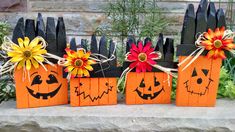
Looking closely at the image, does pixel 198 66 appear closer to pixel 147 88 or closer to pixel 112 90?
→ pixel 147 88

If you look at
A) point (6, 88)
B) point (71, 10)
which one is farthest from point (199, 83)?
point (71, 10)

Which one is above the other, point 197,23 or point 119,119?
point 197,23

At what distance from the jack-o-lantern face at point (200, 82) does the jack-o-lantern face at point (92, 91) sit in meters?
0.23

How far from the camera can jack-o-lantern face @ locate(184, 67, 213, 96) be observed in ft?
3.08

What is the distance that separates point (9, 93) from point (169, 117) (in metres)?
0.56

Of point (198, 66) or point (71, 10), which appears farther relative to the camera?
point (71, 10)

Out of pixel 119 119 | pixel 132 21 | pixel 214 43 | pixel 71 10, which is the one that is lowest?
pixel 119 119

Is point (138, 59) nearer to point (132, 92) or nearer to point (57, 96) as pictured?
point (132, 92)

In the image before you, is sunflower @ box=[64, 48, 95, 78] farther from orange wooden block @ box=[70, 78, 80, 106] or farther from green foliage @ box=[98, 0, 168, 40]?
green foliage @ box=[98, 0, 168, 40]

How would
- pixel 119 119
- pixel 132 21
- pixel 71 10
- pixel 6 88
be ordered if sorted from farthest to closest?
pixel 71 10
pixel 132 21
pixel 6 88
pixel 119 119

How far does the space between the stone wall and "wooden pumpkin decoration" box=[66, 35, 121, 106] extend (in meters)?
1.18

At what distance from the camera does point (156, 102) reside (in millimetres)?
993

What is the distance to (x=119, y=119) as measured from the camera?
0.91 m

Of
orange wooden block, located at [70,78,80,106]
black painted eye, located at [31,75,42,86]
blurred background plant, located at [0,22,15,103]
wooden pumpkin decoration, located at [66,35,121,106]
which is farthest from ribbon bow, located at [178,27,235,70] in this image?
blurred background plant, located at [0,22,15,103]
